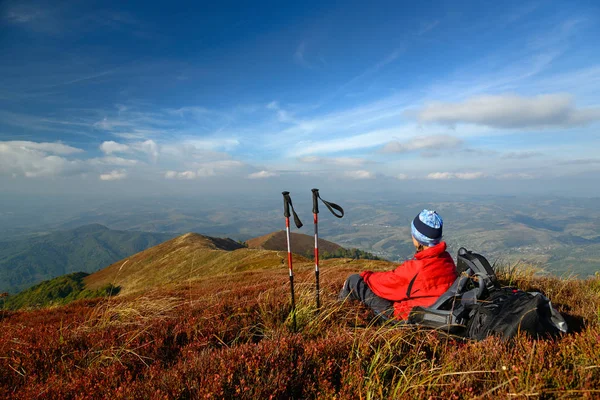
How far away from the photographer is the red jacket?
5.12 metres

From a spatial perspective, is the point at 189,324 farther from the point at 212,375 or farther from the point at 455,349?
the point at 455,349

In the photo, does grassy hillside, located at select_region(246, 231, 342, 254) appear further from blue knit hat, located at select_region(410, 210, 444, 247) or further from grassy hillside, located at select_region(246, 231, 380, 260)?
blue knit hat, located at select_region(410, 210, 444, 247)

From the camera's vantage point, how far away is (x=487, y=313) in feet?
13.9

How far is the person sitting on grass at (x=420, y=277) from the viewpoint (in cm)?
514

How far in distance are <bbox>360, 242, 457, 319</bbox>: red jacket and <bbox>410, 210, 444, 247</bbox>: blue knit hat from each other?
0.21 metres

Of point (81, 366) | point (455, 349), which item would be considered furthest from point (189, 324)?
point (455, 349)

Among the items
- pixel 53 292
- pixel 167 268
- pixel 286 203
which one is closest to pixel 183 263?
pixel 167 268

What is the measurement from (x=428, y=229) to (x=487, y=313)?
1701mm

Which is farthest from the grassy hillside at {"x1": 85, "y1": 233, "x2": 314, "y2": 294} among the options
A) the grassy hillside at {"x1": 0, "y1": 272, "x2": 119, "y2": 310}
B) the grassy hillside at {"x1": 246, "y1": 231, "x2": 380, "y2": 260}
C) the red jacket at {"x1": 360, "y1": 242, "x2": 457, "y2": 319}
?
the grassy hillside at {"x1": 246, "y1": 231, "x2": 380, "y2": 260}

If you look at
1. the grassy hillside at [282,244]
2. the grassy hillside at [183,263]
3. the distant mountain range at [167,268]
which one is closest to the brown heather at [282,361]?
the grassy hillside at [183,263]

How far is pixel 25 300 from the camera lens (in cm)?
6531

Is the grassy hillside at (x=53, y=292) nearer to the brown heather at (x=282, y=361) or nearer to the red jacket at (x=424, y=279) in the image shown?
the brown heather at (x=282, y=361)

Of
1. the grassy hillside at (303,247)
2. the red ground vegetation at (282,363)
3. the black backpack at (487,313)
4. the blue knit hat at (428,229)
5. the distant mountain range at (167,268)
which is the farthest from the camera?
the grassy hillside at (303,247)

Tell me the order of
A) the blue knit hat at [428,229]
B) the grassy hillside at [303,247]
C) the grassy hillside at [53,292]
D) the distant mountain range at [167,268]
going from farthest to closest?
1. the grassy hillside at [303,247]
2. the grassy hillside at [53,292]
3. the distant mountain range at [167,268]
4. the blue knit hat at [428,229]
